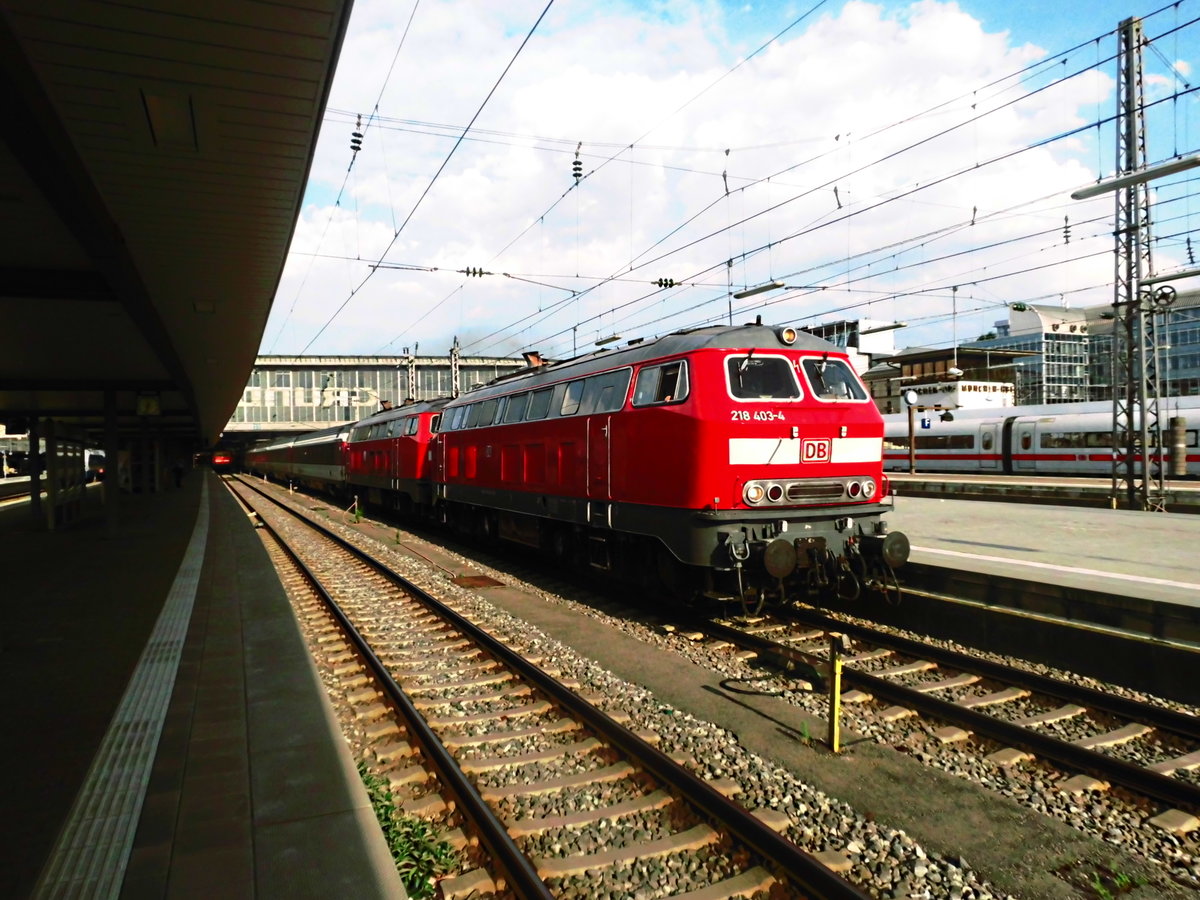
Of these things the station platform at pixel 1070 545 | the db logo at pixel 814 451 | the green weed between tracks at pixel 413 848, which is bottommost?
the green weed between tracks at pixel 413 848

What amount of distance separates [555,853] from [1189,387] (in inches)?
2853

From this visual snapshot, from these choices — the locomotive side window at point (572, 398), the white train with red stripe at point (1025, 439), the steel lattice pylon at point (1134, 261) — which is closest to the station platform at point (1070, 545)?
the steel lattice pylon at point (1134, 261)

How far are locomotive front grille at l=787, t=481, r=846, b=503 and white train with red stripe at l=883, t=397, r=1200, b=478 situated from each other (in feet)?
60.4

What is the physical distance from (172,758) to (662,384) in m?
6.01

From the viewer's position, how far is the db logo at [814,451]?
8.74 meters

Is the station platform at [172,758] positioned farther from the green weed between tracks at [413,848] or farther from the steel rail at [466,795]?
the steel rail at [466,795]

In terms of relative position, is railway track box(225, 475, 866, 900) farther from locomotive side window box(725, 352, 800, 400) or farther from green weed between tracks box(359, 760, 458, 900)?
locomotive side window box(725, 352, 800, 400)

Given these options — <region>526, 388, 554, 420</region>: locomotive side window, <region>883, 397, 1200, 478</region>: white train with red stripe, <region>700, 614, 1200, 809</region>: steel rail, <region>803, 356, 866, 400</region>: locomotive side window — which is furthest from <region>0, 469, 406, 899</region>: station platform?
<region>883, 397, 1200, 478</region>: white train with red stripe

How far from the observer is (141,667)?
724cm

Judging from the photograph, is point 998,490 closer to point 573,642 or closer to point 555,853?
point 573,642

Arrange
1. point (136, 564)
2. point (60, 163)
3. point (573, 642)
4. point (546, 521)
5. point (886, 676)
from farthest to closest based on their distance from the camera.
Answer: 1. point (136, 564)
2. point (546, 521)
3. point (573, 642)
4. point (886, 676)
5. point (60, 163)

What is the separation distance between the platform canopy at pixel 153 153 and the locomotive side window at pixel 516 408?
4.26 meters

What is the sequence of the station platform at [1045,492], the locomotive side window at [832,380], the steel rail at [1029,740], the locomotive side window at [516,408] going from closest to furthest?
1. the steel rail at [1029,740]
2. the locomotive side window at [832,380]
3. the locomotive side window at [516,408]
4. the station platform at [1045,492]

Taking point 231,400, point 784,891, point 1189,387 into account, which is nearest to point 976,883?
point 784,891
